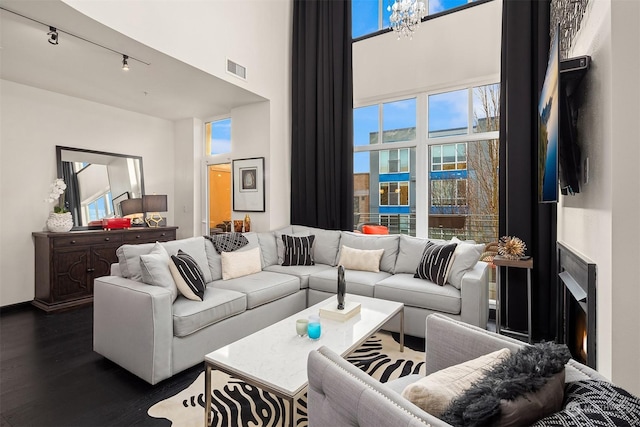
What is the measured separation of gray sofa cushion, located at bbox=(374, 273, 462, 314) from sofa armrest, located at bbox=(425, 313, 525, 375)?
153cm

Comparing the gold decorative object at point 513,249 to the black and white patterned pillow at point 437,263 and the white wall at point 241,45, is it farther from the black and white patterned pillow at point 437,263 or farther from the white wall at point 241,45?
the white wall at point 241,45

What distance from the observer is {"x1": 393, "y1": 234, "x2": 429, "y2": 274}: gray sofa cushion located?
3582 mm

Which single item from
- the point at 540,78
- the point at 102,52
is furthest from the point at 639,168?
the point at 102,52

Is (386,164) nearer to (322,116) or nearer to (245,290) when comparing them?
(322,116)

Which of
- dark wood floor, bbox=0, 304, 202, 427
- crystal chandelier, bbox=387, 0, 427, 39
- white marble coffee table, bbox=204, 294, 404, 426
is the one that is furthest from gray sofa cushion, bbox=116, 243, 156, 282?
crystal chandelier, bbox=387, 0, 427, 39

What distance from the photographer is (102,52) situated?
3.23 metres

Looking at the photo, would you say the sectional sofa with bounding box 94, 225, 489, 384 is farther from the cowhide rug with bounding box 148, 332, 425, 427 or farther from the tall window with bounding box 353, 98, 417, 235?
the tall window with bounding box 353, 98, 417, 235

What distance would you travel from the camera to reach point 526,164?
3.29 meters

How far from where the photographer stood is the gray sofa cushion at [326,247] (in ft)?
13.6

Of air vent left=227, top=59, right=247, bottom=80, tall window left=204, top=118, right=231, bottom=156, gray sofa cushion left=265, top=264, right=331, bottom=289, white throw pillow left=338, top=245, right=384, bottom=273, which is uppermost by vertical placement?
air vent left=227, top=59, right=247, bottom=80

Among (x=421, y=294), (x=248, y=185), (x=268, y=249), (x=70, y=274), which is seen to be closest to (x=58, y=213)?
(x=70, y=274)

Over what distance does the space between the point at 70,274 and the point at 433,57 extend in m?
5.16

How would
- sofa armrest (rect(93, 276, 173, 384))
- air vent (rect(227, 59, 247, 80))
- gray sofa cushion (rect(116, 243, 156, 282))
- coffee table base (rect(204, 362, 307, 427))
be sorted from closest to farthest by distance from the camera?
coffee table base (rect(204, 362, 307, 427)), sofa armrest (rect(93, 276, 173, 384)), gray sofa cushion (rect(116, 243, 156, 282)), air vent (rect(227, 59, 247, 80))

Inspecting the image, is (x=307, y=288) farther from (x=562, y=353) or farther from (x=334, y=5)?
(x=334, y=5)
